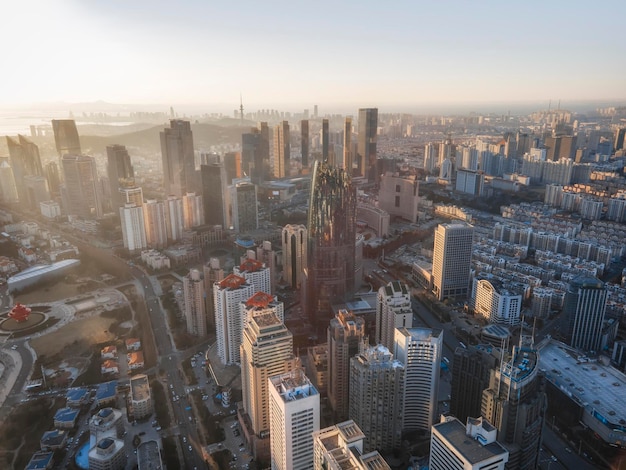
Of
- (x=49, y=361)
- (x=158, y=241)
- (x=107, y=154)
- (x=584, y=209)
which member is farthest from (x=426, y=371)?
(x=107, y=154)

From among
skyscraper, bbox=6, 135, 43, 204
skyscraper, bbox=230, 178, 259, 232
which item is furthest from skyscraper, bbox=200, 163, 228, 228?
skyscraper, bbox=6, 135, 43, 204

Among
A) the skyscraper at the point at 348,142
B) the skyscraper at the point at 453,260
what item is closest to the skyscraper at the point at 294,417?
the skyscraper at the point at 453,260

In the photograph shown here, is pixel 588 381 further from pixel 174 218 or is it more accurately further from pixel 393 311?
pixel 174 218

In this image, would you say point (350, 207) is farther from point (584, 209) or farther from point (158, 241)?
point (584, 209)

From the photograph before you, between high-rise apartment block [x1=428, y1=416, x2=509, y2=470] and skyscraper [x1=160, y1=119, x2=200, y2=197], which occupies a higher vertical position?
skyscraper [x1=160, y1=119, x2=200, y2=197]

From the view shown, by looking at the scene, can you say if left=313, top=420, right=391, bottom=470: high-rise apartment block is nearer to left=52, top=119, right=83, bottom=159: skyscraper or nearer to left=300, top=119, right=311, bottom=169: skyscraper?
left=52, top=119, right=83, bottom=159: skyscraper

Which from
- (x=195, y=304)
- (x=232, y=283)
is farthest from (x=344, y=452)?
(x=195, y=304)

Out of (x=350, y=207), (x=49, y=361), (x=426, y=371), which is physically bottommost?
(x=49, y=361)
